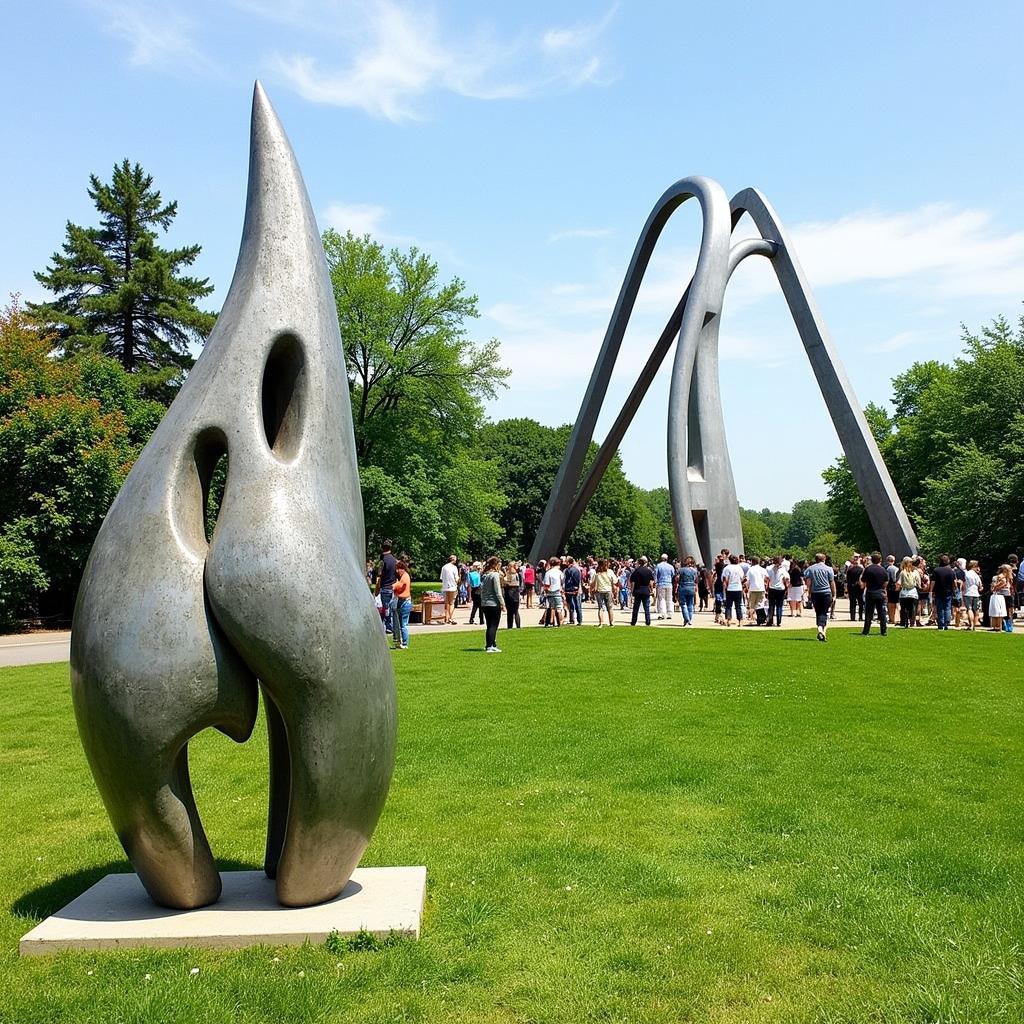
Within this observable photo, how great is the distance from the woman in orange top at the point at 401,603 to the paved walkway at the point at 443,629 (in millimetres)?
3312

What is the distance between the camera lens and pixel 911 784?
22.7 ft

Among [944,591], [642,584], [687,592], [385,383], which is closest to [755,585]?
[687,592]

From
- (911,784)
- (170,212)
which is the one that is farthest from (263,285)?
(170,212)

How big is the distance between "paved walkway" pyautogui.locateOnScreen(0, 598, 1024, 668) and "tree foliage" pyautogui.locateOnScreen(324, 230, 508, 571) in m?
7.56

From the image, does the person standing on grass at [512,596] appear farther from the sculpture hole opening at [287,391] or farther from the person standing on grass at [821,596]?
the sculpture hole opening at [287,391]

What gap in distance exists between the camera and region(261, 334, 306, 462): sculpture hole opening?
15.7ft

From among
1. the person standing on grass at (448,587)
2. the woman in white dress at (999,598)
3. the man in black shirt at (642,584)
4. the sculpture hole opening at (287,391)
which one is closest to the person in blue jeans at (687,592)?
the man in black shirt at (642,584)

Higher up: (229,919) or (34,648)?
(34,648)

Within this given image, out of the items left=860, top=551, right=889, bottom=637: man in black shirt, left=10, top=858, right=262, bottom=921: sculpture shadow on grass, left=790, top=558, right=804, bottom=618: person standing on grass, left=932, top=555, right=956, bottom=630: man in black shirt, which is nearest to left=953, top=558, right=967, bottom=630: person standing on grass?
left=932, top=555, right=956, bottom=630: man in black shirt

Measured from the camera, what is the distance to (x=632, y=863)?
5.34 metres

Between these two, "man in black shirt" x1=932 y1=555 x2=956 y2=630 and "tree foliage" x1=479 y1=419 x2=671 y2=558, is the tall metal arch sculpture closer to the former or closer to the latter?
"man in black shirt" x1=932 y1=555 x2=956 y2=630

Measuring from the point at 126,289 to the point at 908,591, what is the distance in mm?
28971

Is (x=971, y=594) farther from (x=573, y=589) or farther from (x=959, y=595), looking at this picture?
(x=573, y=589)

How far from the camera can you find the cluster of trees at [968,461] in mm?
30516
